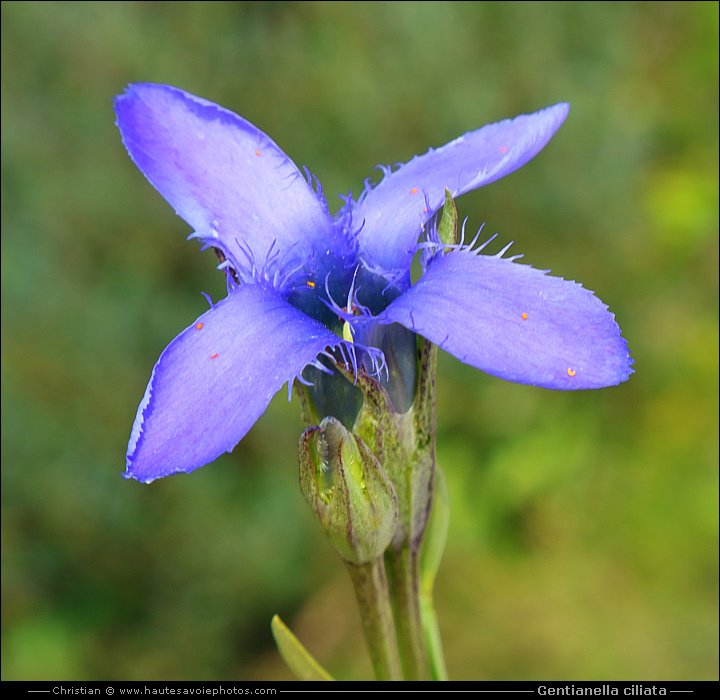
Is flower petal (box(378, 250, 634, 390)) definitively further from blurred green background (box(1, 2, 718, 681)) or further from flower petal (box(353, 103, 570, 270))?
blurred green background (box(1, 2, 718, 681))

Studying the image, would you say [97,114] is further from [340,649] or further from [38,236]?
[340,649]

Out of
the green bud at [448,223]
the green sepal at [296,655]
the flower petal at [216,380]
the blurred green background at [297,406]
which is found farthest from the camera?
the blurred green background at [297,406]

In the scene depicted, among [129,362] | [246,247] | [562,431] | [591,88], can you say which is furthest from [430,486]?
[591,88]

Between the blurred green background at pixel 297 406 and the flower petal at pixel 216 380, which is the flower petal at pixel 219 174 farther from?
the blurred green background at pixel 297 406

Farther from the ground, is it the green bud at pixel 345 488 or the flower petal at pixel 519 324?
the flower petal at pixel 519 324

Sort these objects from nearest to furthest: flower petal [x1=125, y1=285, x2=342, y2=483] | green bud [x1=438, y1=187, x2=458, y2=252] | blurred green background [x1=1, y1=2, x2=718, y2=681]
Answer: flower petal [x1=125, y1=285, x2=342, y2=483], green bud [x1=438, y1=187, x2=458, y2=252], blurred green background [x1=1, y1=2, x2=718, y2=681]

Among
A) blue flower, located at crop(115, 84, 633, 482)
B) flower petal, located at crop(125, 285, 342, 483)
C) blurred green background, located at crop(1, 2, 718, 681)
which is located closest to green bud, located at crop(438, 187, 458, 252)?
blue flower, located at crop(115, 84, 633, 482)

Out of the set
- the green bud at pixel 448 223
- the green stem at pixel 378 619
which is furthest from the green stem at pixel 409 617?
the green bud at pixel 448 223
